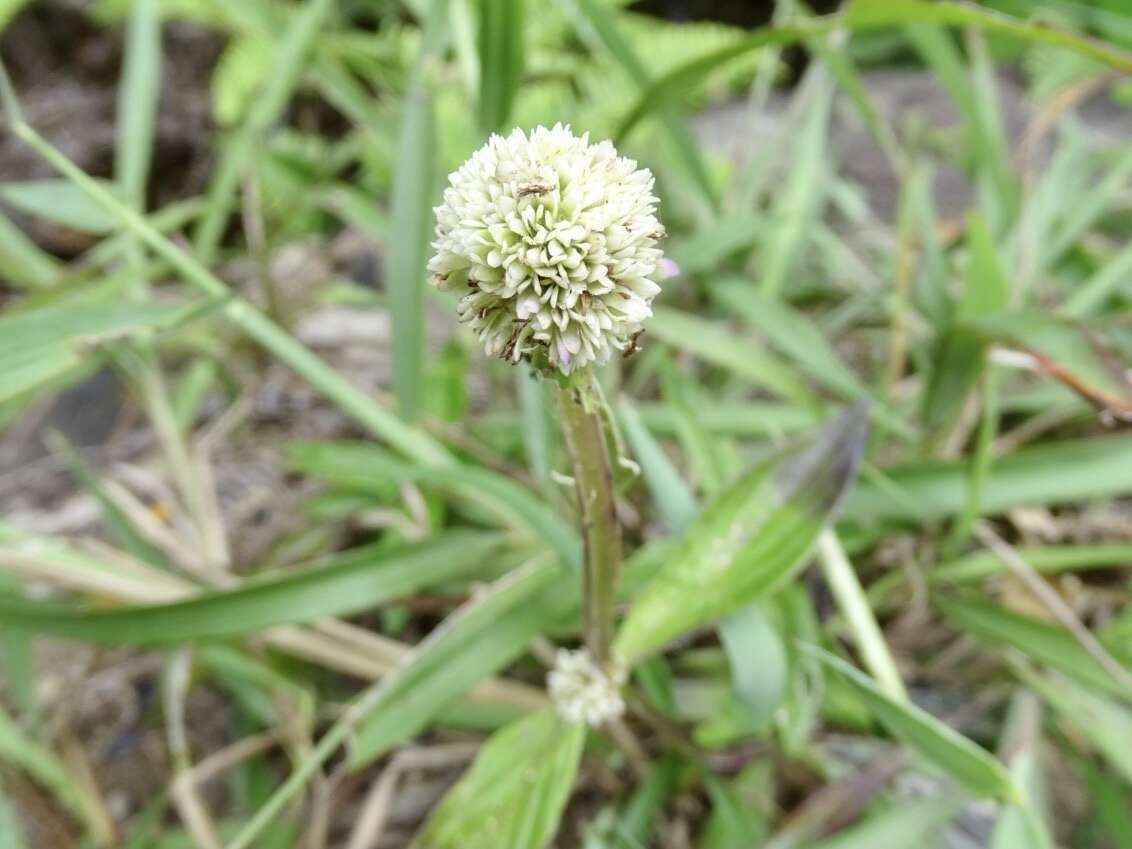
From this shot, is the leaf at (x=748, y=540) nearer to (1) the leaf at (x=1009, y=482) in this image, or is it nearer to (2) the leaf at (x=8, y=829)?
(1) the leaf at (x=1009, y=482)

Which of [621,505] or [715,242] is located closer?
[621,505]

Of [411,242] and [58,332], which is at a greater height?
[58,332]

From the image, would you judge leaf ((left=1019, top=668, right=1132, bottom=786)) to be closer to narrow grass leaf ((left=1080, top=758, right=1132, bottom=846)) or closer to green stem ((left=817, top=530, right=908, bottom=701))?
narrow grass leaf ((left=1080, top=758, right=1132, bottom=846))

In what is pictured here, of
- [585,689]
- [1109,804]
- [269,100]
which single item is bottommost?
[1109,804]

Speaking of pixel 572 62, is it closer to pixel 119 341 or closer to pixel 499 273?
pixel 119 341

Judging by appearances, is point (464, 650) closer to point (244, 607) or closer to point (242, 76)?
point (244, 607)

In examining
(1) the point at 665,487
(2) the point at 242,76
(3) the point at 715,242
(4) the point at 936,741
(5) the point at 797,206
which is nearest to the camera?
(4) the point at 936,741

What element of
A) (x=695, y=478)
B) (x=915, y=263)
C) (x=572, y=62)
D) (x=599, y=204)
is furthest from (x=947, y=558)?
(x=572, y=62)

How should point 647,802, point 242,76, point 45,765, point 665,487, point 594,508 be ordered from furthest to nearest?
point 242,76
point 45,765
point 647,802
point 665,487
point 594,508

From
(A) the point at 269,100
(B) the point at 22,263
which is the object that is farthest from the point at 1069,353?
(B) the point at 22,263
